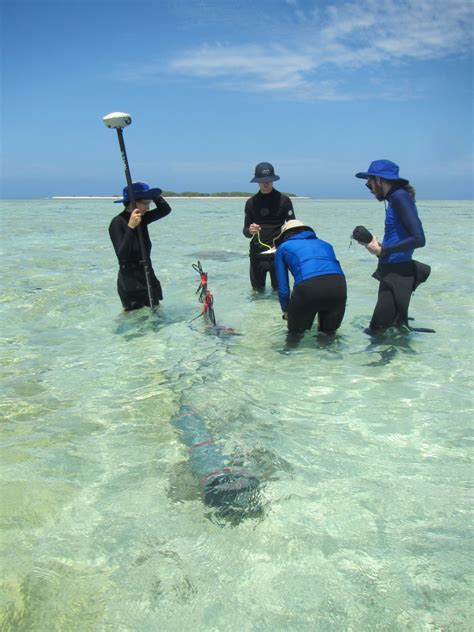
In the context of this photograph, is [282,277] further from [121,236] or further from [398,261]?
[121,236]

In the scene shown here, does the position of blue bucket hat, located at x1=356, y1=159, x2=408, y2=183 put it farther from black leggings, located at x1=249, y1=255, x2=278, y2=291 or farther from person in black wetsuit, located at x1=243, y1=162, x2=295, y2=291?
black leggings, located at x1=249, y1=255, x2=278, y2=291

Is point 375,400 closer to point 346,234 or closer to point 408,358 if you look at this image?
point 408,358

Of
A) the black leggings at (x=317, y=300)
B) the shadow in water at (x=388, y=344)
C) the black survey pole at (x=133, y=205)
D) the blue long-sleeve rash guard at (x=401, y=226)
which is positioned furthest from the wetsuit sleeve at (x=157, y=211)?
the shadow in water at (x=388, y=344)

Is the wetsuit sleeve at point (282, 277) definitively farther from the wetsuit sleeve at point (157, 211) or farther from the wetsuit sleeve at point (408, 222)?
the wetsuit sleeve at point (157, 211)

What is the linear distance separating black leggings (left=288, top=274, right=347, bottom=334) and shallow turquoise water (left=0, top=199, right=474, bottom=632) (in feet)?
1.34

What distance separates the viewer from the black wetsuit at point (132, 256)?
21.4ft

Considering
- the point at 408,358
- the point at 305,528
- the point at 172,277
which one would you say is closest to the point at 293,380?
the point at 408,358

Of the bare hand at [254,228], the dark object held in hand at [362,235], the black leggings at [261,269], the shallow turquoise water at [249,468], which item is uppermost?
the dark object held in hand at [362,235]

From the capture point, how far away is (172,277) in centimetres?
1205

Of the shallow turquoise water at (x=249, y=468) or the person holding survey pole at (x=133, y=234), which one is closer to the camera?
the shallow turquoise water at (x=249, y=468)

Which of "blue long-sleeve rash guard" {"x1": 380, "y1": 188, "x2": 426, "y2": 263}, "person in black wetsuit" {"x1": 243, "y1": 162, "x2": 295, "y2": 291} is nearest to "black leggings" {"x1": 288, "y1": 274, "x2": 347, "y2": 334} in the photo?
"blue long-sleeve rash guard" {"x1": 380, "y1": 188, "x2": 426, "y2": 263}

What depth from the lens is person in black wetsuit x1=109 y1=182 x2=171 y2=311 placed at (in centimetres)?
649

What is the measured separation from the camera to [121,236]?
6578mm

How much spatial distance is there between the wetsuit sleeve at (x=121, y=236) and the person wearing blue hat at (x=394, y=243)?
9.99 ft
